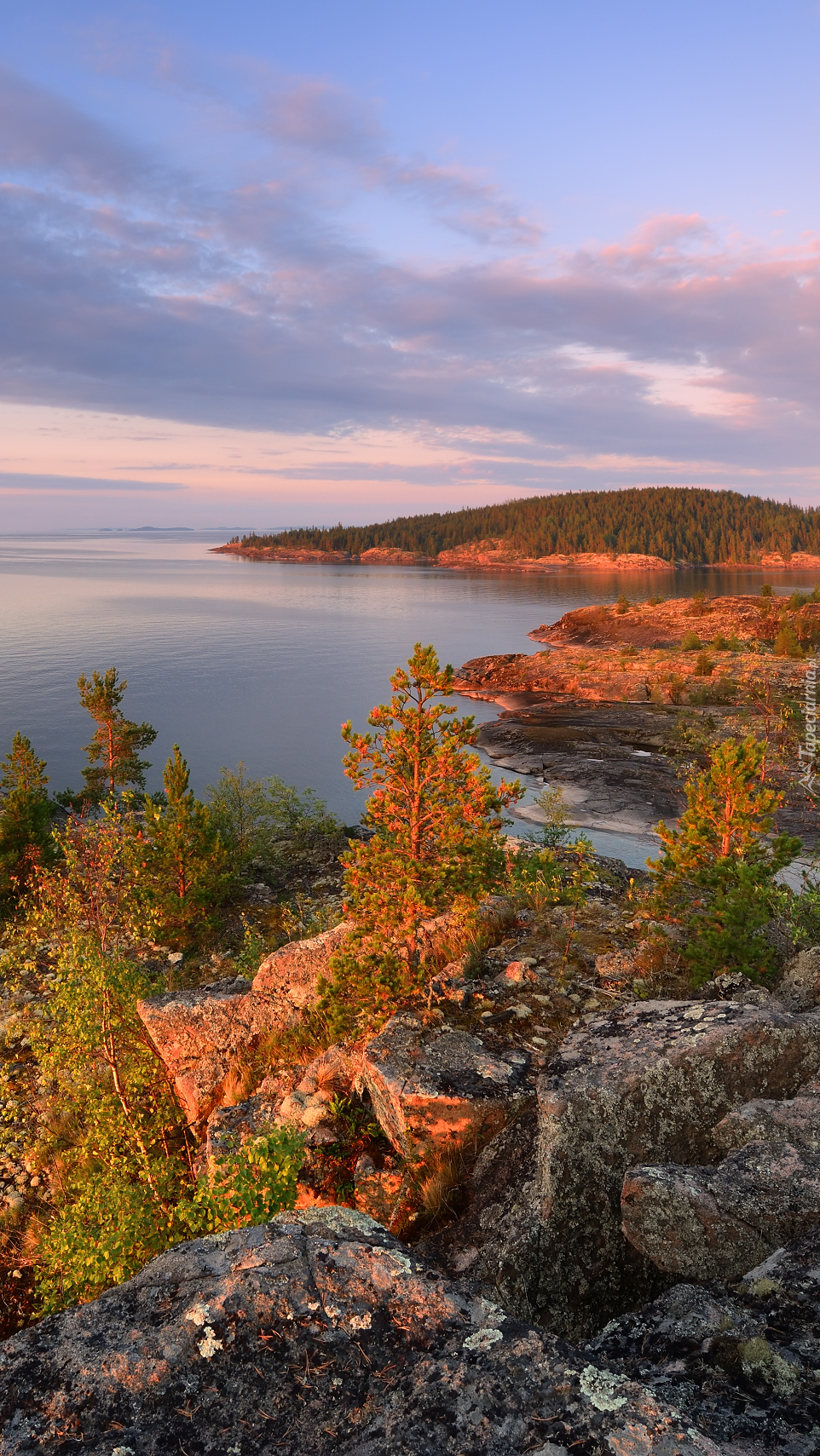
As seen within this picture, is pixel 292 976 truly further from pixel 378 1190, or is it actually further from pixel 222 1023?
pixel 378 1190

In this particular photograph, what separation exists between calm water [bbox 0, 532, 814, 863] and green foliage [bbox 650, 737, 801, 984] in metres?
25.2

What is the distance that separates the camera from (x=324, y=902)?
25734 millimetres

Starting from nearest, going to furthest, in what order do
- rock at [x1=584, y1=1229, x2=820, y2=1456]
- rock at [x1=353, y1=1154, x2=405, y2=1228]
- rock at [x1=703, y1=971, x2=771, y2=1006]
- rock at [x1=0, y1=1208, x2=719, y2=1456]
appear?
rock at [x1=0, y1=1208, x2=719, y2=1456] < rock at [x1=584, y1=1229, x2=820, y2=1456] < rock at [x1=353, y1=1154, x2=405, y2=1228] < rock at [x1=703, y1=971, x2=771, y2=1006]

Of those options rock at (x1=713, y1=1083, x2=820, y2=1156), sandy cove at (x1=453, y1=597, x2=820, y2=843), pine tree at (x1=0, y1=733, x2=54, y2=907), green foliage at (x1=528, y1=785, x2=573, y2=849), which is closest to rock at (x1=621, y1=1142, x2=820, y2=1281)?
rock at (x1=713, y1=1083, x2=820, y2=1156)

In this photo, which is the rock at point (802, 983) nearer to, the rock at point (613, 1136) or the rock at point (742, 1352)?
the rock at point (613, 1136)

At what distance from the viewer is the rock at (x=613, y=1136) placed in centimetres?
651

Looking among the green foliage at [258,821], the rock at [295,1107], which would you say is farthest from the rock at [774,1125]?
the green foliage at [258,821]

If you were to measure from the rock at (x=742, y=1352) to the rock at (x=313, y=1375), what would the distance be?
277 mm

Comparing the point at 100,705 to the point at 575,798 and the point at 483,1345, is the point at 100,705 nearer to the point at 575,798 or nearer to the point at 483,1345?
the point at 575,798

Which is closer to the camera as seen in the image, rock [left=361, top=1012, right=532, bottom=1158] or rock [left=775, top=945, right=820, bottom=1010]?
rock [left=361, top=1012, right=532, bottom=1158]

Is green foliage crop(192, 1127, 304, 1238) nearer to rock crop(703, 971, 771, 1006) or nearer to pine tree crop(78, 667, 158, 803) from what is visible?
rock crop(703, 971, 771, 1006)

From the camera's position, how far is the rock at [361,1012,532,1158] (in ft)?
27.7

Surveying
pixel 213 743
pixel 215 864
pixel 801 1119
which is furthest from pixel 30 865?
pixel 213 743

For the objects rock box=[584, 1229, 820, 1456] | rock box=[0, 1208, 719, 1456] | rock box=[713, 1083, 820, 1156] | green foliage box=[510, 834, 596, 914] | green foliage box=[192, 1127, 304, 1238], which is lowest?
green foliage box=[192, 1127, 304, 1238]
